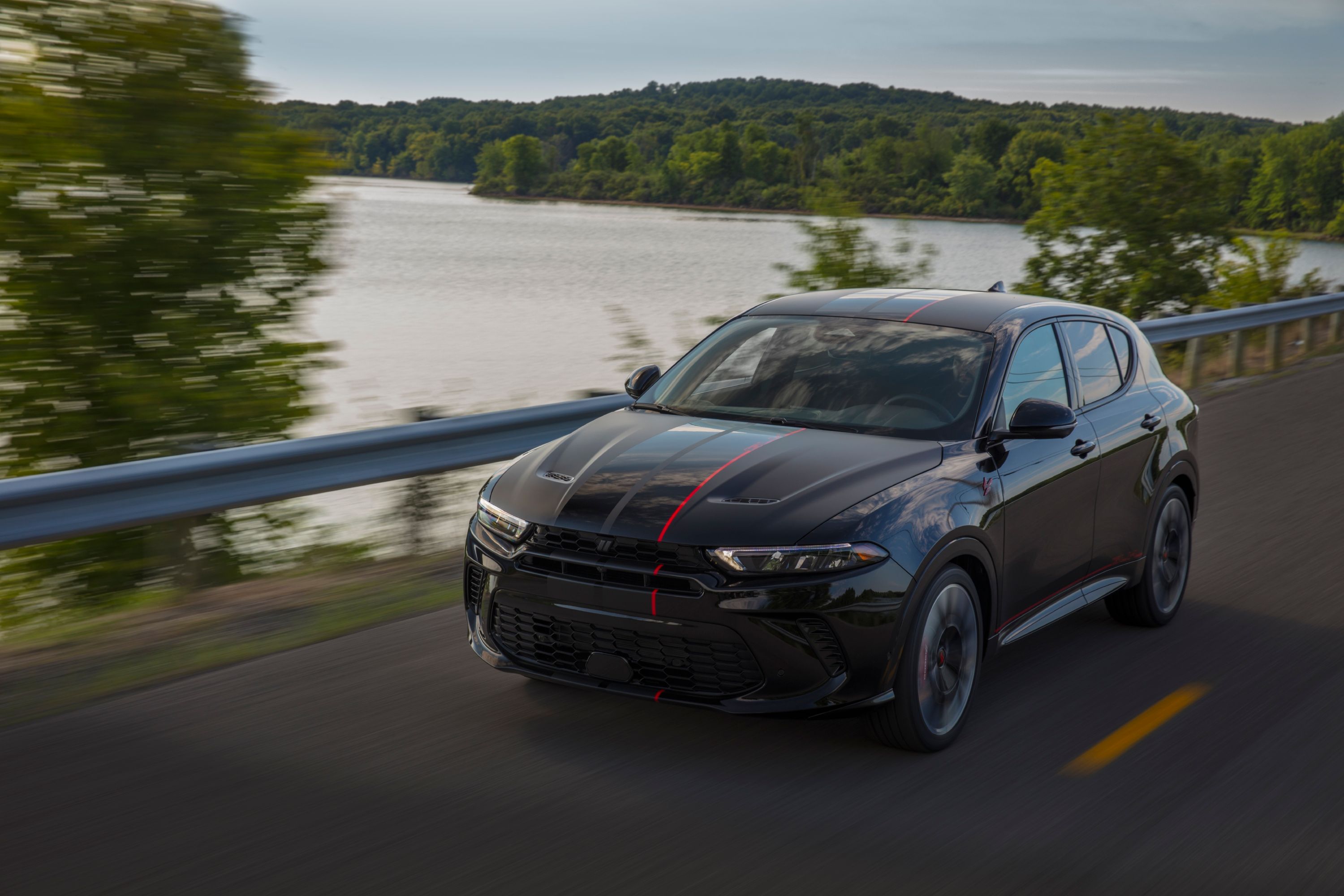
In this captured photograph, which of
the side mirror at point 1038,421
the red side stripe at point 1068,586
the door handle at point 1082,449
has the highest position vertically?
the side mirror at point 1038,421

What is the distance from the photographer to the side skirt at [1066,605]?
530 centimetres

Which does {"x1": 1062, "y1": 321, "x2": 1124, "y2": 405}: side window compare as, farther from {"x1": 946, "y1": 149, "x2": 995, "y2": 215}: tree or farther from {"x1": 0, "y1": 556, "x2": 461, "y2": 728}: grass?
{"x1": 946, "y1": 149, "x2": 995, "y2": 215}: tree

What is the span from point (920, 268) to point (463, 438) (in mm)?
9019

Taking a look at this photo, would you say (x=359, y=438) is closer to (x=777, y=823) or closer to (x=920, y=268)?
(x=777, y=823)

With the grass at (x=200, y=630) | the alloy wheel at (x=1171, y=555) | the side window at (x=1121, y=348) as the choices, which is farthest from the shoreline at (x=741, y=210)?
the grass at (x=200, y=630)

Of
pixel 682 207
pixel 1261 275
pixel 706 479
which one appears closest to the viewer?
pixel 706 479

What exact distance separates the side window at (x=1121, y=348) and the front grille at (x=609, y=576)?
3058 mm

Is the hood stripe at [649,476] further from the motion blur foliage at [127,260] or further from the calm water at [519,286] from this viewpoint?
the motion blur foliage at [127,260]

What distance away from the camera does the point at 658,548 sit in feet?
14.5

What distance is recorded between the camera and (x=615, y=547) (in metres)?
4.48

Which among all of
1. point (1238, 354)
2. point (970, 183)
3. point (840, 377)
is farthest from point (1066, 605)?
point (970, 183)

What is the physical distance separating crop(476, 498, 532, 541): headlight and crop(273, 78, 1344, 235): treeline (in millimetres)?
12588

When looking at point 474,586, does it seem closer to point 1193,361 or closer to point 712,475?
point 712,475

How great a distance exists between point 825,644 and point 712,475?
72 centimetres
